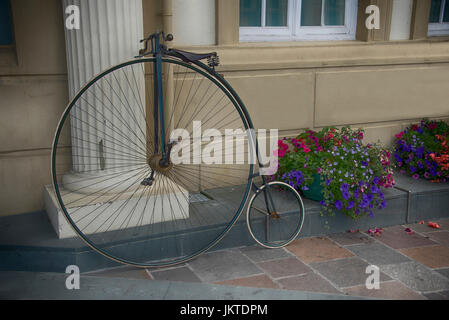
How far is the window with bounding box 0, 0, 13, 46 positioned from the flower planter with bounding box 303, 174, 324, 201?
2679 mm

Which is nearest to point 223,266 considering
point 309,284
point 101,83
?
point 309,284

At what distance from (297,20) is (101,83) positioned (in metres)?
2.26

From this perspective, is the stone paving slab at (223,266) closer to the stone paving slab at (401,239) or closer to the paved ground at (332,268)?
the paved ground at (332,268)

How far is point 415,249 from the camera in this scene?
4172mm

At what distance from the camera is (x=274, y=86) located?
15.9ft

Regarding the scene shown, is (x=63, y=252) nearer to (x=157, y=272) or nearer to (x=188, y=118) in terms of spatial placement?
(x=157, y=272)

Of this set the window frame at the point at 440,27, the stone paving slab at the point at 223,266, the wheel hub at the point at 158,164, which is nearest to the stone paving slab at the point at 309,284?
the stone paving slab at the point at 223,266

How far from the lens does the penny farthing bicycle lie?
3703mm

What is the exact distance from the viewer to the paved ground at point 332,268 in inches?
138

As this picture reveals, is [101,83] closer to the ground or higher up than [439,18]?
closer to the ground

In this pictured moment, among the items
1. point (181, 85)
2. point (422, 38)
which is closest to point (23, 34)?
point (181, 85)

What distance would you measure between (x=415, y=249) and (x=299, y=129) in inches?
62.4

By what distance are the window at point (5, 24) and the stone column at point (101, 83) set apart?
55cm

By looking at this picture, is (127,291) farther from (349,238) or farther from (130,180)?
(349,238)
